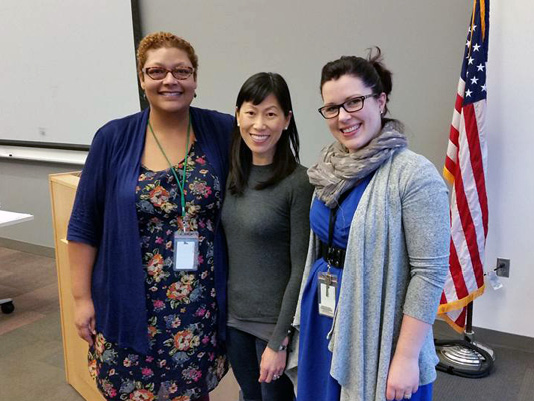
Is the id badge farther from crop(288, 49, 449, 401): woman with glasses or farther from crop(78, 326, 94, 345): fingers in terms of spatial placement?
crop(78, 326, 94, 345): fingers

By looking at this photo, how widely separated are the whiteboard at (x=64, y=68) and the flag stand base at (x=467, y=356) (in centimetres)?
286

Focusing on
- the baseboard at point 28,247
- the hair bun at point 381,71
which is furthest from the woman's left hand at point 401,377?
the baseboard at point 28,247

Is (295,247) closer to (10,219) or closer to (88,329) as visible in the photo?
(88,329)

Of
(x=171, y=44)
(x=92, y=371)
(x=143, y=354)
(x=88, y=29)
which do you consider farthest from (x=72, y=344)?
(x=88, y=29)

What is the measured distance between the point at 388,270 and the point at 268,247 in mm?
349

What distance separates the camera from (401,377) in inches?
41.6

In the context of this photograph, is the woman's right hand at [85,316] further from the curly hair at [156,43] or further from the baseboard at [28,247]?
the baseboard at [28,247]

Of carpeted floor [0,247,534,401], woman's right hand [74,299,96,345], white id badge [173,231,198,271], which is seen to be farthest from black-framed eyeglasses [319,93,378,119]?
carpeted floor [0,247,534,401]

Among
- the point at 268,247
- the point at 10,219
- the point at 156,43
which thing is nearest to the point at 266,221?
the point at 268,247

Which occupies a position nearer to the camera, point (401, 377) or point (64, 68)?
point (401, 377)

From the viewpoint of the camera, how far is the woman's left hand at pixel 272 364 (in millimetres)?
1270

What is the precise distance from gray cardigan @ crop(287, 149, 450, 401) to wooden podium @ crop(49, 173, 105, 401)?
1.51 m

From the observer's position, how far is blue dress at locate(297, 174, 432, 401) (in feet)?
3.75

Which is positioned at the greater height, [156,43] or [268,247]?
[156,43]
